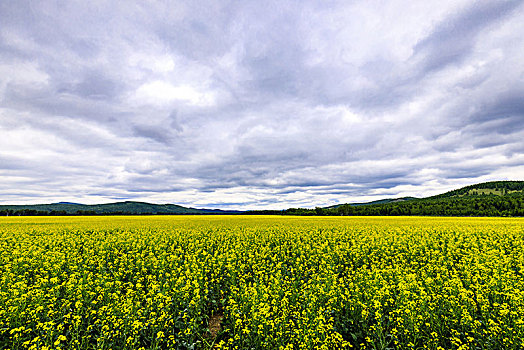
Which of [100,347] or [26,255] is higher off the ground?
[26,255]

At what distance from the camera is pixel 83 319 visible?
22.8 feet

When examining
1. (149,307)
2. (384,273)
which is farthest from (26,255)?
(384,273)

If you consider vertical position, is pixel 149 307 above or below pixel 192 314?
above

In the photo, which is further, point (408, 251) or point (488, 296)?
point (408, 251)

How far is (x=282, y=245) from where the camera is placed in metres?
16.1

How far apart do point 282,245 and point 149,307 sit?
10.3m

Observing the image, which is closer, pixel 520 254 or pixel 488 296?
pixel 488 296

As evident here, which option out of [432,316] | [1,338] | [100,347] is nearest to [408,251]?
[432,316]

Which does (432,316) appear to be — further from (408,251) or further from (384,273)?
(408,251)

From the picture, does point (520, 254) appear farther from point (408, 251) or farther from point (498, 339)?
point (498, 339)

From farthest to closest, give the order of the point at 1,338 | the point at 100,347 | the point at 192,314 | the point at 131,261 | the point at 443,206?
the point at 443,206 < the point at 131,261 < the point at 192,314 < the point at 1,338 < the point at 100,347

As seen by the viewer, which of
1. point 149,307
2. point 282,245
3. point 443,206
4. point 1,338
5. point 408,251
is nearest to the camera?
point 1,338

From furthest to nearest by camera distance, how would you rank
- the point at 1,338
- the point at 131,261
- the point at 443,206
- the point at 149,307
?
the point at 443,206, the point at 131,261, the point at 149,307, the point at 1,338

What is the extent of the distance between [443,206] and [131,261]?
4651 inches
